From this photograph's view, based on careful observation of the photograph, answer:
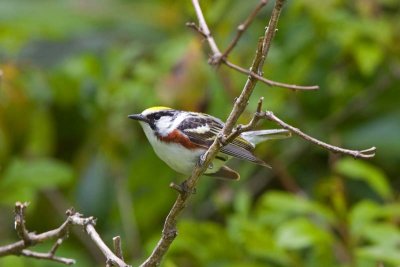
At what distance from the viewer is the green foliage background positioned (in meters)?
5.06

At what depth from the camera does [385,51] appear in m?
5.96

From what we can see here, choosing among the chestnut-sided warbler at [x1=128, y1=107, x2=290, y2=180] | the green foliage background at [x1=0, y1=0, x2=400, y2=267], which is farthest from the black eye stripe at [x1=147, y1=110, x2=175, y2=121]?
the green foliage background at [x1=0, y1=0, x2=400, y2=267]

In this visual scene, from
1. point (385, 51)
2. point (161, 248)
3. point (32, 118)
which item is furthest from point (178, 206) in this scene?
point (385, 51)

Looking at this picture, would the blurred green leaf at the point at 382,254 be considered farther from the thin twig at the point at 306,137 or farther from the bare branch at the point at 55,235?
the bare branch at the point at 55,235

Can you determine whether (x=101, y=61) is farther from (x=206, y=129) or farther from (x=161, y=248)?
(x=161, y=248)

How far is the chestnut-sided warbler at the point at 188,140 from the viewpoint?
144 inches

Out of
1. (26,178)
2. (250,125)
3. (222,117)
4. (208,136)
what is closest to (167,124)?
(208,136)

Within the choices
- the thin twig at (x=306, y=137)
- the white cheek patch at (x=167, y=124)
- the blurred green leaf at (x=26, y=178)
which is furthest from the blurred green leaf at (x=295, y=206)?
the thin twig at (x=306, y=137)

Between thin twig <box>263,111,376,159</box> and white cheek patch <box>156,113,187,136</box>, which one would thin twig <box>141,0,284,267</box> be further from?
white cheek patch <box>156,113,187,136</box>

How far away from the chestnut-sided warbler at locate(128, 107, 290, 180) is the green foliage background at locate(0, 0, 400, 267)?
0.89 metres

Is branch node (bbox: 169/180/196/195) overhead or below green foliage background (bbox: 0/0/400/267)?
below

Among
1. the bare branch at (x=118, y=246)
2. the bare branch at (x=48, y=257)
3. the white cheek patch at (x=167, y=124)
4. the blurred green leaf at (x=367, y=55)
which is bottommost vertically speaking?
the bare branch at (x=48, y=257)

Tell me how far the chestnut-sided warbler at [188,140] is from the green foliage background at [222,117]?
89cm

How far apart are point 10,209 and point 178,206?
3834 millimetres
